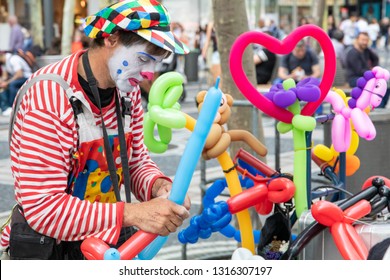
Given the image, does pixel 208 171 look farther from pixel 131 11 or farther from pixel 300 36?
pixel 131 11

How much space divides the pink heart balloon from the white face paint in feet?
3.22

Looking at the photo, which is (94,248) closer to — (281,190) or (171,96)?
(171,96)

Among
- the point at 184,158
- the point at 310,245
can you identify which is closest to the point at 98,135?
the point at 184,158

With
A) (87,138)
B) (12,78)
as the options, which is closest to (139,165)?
(87,138)

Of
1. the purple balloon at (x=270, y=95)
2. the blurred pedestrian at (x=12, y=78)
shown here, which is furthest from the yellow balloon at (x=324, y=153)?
the blurred pedestrian at (x=12, y=78)

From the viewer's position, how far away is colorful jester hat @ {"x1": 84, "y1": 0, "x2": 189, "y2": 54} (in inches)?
91.5

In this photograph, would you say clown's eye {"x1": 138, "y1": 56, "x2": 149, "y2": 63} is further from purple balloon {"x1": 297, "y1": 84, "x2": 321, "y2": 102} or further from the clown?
purple balloon {"x1": 297, "y1": 84, "x2": 321, "y2": 102}

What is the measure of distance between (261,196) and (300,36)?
2.39 feet

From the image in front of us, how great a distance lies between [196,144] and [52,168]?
54 cm

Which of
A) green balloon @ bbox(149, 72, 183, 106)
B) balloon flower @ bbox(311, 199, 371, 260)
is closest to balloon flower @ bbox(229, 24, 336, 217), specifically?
green balloon @ bbox(149, 72, 183, 106)

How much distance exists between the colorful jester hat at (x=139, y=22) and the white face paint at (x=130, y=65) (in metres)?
0.06

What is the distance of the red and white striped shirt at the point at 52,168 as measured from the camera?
2273mm

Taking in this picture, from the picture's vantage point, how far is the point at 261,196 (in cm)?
340

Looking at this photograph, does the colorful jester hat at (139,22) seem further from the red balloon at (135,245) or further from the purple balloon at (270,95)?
the purple balloon at (270,95)
